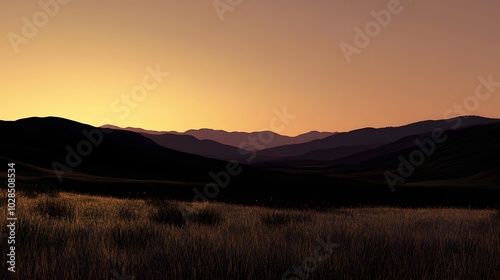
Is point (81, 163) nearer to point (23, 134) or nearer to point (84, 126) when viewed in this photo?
point (23, 134)

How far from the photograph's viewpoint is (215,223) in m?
11.0

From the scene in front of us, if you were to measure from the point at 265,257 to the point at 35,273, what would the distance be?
2.72 meters

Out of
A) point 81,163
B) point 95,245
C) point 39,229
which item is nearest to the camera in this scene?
point 95,245

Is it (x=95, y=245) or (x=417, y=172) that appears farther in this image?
(x=417, y=172)

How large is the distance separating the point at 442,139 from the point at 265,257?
575ft

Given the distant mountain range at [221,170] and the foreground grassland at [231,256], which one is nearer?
the foreground grassland at [231,256]

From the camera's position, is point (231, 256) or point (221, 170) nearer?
point (231, 256)

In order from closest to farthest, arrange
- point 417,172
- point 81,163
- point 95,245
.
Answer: point 95,245 < point 81,163 < point 417,172

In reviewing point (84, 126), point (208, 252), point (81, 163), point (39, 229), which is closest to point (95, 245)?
point (39, 229)

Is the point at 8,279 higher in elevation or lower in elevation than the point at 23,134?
lower

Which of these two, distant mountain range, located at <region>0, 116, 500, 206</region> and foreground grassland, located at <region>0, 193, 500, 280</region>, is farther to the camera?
distant mountain range, located at <region>0, 116, 500, 206</region>

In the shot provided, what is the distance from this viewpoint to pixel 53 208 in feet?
38.9

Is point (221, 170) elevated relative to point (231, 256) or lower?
elevated

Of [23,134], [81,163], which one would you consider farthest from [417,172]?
[23,134]
